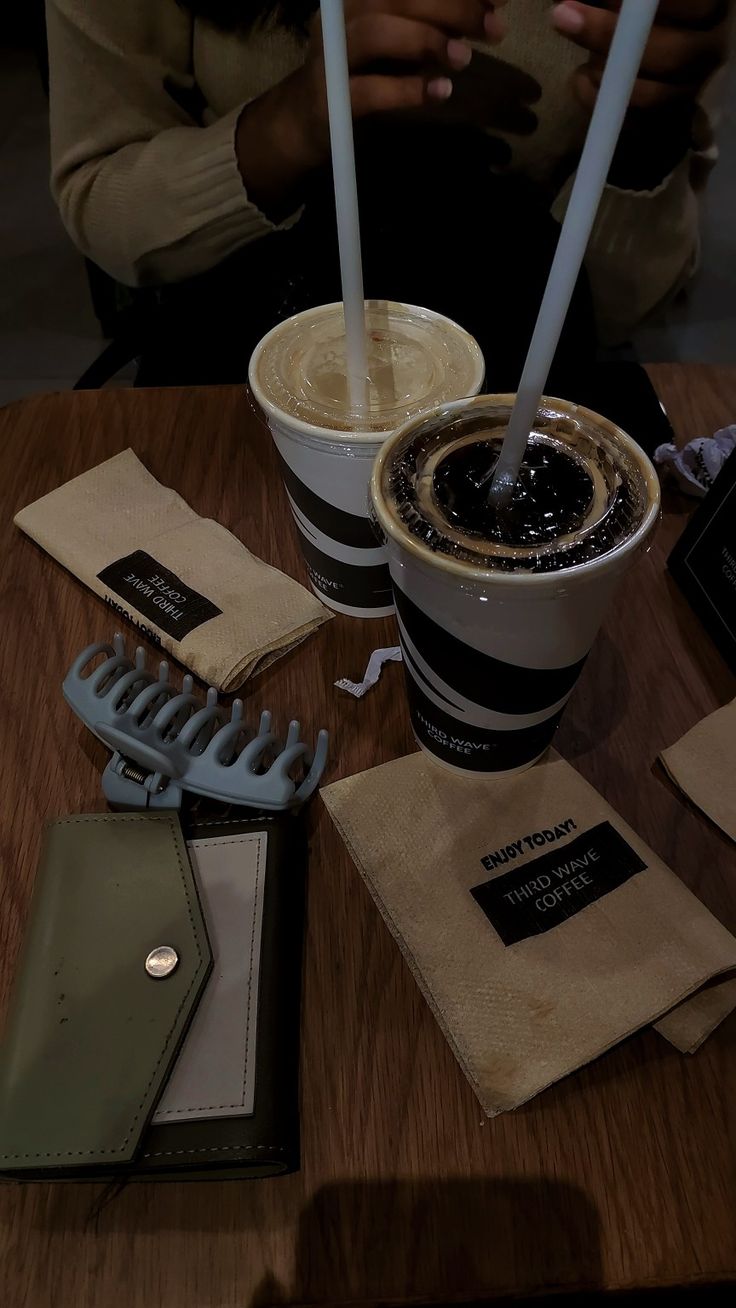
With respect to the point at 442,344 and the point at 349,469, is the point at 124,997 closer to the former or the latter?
the point at 349,469

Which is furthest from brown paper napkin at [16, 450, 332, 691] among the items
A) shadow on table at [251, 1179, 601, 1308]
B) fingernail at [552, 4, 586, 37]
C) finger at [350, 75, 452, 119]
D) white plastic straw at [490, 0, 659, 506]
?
fingernail at [552, 4, 586, 37]

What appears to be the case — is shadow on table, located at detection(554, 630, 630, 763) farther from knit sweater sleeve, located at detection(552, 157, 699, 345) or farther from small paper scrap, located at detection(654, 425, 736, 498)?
knit sweater sleeve, located at detection(552, 157, 699, 345)

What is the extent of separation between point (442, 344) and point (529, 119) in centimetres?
60

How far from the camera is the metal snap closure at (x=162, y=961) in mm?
470

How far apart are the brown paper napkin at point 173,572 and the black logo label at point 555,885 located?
280 mm

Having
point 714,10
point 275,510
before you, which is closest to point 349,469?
point 275,510

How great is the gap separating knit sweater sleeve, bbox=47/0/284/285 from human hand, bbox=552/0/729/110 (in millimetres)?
422

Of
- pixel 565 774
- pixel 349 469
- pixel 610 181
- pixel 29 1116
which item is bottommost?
pixel 29 1116

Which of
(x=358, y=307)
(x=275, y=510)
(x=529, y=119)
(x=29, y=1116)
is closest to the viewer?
(x=29, y=1116)

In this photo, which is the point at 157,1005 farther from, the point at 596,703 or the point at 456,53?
the point at 456,53

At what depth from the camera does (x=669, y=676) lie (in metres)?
0.66

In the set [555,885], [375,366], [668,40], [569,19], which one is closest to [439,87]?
[569,19]

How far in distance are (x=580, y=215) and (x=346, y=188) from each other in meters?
0.21

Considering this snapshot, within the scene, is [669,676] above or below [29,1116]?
above
